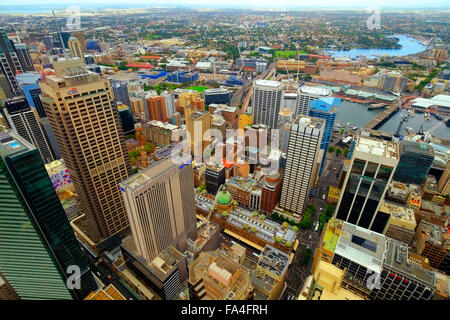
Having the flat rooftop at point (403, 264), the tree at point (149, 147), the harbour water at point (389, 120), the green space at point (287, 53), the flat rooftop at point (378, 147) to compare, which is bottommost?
the harbour water at point (389, 120)

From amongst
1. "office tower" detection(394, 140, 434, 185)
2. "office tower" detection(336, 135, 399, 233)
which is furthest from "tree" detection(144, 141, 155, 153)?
"office tower" detection(394, 140, 434, 185)

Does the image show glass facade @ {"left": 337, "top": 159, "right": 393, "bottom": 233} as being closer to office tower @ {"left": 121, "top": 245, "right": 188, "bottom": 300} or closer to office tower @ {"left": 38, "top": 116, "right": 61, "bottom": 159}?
office tower @ {"left": 121, "top": 245, "right": 188, "bottom": 300}

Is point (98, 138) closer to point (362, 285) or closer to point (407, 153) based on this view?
point (362, 285)

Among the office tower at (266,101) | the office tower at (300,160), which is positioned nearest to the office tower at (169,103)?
the office tower at (266,101)

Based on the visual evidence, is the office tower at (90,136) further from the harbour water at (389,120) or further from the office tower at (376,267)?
the harbour water at (389,120)

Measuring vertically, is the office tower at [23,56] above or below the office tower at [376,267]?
above

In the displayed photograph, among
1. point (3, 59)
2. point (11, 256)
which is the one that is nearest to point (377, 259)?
point (11, 256)
